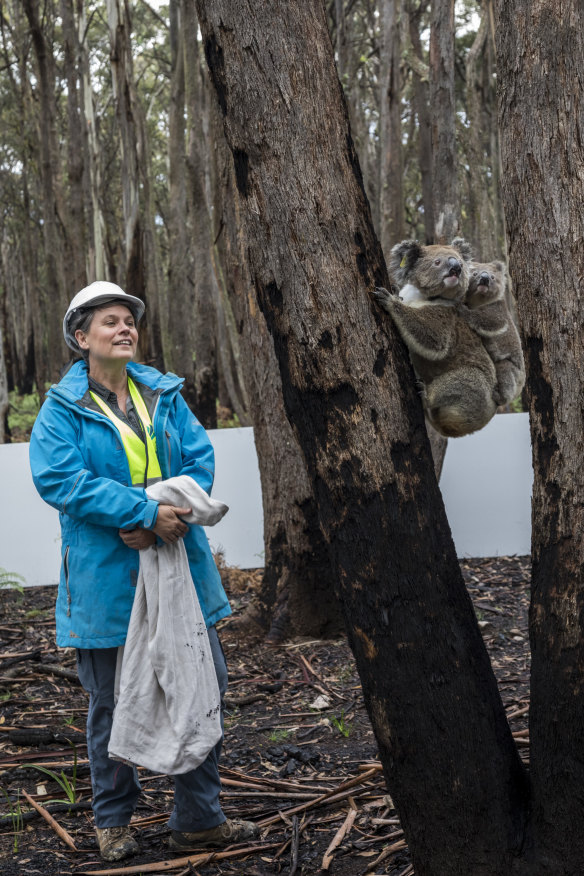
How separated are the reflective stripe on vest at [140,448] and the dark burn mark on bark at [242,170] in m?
1.09

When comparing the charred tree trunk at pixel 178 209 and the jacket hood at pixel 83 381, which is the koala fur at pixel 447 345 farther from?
the charred tree trunk at pixel 178 209

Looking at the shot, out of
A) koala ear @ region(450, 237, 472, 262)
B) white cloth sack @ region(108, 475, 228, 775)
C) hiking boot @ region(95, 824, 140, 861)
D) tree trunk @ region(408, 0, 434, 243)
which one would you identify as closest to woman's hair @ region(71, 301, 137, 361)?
white cloth sack @ region(108, 475, 228, 775)

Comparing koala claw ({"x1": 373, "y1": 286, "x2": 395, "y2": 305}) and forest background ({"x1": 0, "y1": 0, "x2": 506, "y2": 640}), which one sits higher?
forest background ({"x1": 0, "y1": 0, "x2": 506, "y2": 640})

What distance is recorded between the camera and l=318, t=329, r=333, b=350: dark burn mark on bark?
265 cm

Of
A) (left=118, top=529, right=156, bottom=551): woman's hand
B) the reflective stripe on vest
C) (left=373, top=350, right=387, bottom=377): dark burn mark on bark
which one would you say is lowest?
(left=118, top=529, right=156, bottom=551): woman's hand

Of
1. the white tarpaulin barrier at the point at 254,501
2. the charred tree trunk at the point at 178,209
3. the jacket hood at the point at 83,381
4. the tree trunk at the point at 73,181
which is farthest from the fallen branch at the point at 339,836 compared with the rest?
the charred tree trunk at the point at 178,209

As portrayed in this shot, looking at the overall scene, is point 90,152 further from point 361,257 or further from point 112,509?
point 361,257

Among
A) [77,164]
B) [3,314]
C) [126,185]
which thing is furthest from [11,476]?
[3,314]

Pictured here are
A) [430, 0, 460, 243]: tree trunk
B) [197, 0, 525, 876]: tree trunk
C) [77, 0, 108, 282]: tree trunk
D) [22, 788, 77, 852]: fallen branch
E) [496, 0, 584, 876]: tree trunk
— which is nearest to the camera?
[496, 0, 584, 876]: tree trunk

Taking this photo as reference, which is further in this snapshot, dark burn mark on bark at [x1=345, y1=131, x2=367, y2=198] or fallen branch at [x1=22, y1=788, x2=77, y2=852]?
fallen branch at [x1=22, y1=788, x2=77, y2=852]

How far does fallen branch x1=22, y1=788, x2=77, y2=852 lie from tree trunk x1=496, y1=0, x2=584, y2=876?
6.25ft

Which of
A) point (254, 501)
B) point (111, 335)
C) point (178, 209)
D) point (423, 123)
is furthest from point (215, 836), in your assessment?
point (423, 123)

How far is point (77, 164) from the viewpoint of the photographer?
1520cm

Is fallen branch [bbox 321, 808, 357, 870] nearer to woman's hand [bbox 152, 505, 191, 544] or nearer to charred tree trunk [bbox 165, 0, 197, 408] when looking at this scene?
woman's hand [bbox 152, 505, 191, 544]
